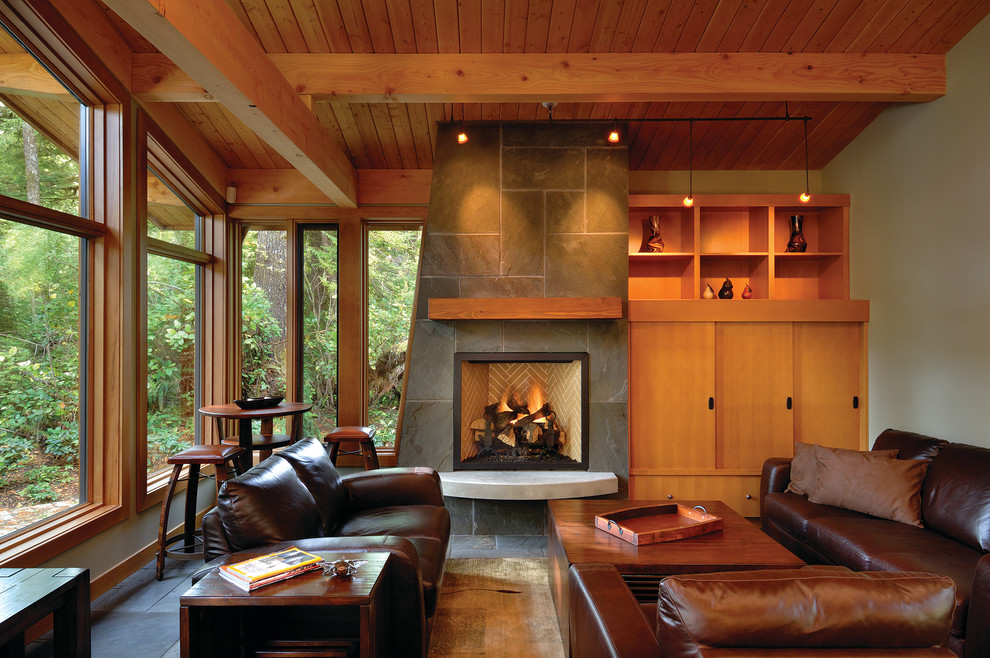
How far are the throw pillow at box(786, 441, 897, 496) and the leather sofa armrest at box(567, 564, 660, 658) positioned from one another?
7.05 feet

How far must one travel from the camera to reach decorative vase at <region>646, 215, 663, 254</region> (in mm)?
4648

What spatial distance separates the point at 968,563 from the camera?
2.47m

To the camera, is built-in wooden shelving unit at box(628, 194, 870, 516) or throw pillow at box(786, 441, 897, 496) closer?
throw pillow at box(786, 441, 897, 496)

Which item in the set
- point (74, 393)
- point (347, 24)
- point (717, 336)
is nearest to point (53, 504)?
point (74, 393)

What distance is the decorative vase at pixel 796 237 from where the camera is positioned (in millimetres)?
4633

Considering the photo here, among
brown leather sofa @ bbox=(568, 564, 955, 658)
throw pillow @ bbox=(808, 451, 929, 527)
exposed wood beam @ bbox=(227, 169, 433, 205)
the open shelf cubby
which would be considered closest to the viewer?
brown leather sofa @ bbox=(568, 564, 955, 658)

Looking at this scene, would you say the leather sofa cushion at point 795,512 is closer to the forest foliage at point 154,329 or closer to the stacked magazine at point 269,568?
the stacked magazine at point 269,568

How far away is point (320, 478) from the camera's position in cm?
292

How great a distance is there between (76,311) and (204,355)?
167cm

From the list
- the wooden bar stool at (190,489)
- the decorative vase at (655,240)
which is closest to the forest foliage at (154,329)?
the wooden bar stool at (190,489)

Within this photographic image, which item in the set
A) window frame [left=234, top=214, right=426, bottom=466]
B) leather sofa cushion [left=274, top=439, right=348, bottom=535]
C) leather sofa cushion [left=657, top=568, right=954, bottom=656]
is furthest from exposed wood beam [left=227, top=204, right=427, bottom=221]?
leather sofa cushion [left=657, top=568, right=954, bottom=656]

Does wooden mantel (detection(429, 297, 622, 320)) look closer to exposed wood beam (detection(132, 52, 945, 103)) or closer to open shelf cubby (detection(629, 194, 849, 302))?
open shelf cubby (detection(629, 194, 849, 302))

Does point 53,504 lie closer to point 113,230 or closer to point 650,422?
point 113,230

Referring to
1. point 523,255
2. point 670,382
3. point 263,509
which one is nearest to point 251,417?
point 263,509
